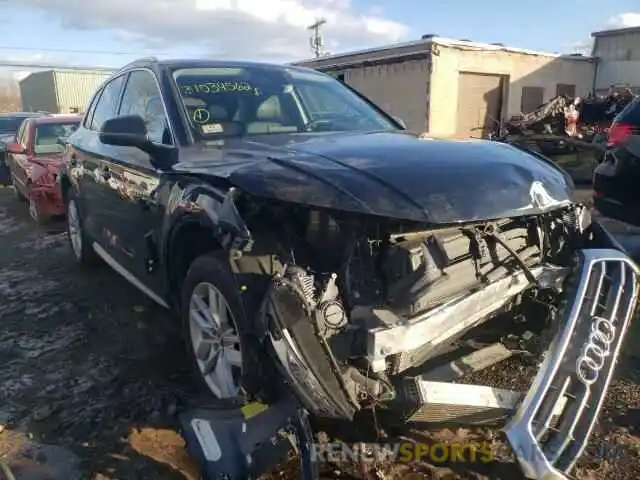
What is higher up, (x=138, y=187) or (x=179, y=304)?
(x=138, y=187)

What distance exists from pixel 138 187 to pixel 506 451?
267 centimetres

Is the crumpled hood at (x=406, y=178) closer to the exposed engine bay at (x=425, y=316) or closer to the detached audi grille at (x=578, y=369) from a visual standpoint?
the exposed engine bay at (x=425, y=316)

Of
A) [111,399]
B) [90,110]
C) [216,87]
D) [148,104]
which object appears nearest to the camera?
[111,399]

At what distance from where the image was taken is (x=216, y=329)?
3.02m

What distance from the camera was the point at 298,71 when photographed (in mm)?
4426

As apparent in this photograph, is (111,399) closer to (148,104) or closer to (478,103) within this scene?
(148,104)

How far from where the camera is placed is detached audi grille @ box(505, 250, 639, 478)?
7.29ft

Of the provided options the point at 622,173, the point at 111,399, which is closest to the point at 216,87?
the point at 111,399

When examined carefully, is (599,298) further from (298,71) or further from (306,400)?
(298,71)

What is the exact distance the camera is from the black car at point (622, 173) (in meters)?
5.07

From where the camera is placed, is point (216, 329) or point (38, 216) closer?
point (216, 329)

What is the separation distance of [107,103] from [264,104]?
1951 mm

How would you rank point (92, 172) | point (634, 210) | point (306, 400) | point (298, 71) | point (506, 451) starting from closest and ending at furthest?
point (306, 400), point (506, 451), point (298, 71), point (92, 172), point (634, 210)

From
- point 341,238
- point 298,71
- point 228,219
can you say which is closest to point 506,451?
point 341,238
